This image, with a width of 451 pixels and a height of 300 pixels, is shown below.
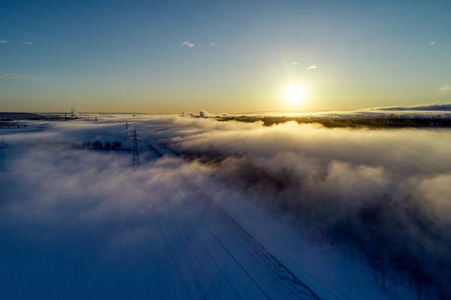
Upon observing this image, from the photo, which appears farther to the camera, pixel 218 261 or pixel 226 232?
pixel 226 232

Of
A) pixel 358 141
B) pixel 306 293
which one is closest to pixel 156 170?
pixel 306 293

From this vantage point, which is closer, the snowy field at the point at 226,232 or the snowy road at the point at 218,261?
the snowy road at the point at 218,261

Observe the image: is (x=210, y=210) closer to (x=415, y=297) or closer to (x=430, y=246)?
(x=415, y=297)

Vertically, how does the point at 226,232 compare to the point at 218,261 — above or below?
above
